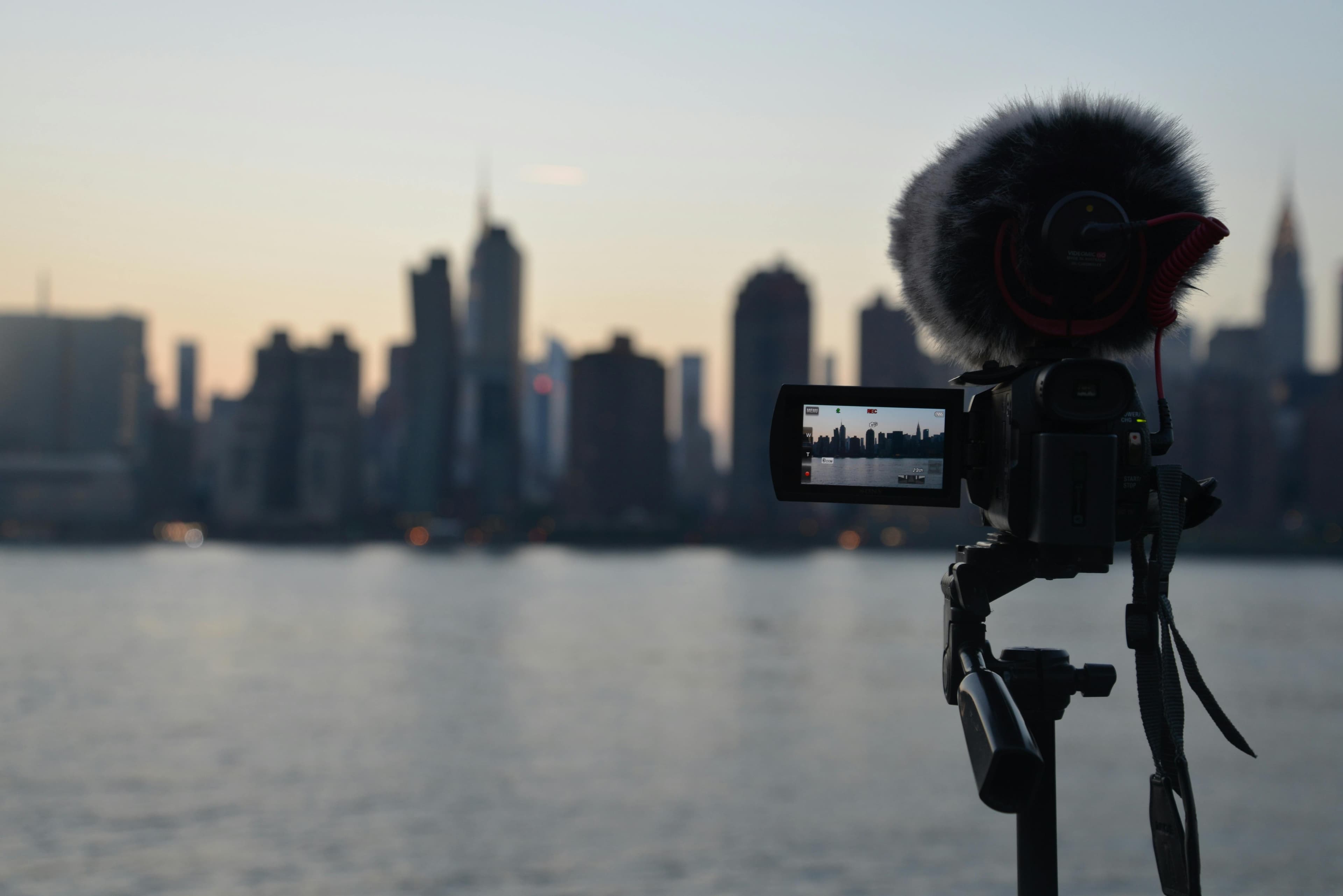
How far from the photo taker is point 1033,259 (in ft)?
9.01

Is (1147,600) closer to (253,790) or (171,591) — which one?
(253,790)

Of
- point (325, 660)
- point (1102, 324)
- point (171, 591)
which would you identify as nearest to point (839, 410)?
point (1102, 324)

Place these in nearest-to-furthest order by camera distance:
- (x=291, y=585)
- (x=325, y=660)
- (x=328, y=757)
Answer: (x=328, y=757) < (x=325, y=660) < (x=291, y=585)

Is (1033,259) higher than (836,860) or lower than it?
higher

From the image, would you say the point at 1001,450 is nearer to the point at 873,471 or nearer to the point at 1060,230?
the point at 873,471

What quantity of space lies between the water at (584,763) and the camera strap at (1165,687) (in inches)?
1101

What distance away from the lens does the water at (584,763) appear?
3127cm

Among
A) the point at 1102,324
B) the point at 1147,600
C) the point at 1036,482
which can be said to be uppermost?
the point at 1102,324

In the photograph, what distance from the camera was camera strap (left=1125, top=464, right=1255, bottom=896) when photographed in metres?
2.49

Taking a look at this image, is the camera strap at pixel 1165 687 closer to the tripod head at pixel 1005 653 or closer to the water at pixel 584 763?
the tripod head at pixel 1005 653

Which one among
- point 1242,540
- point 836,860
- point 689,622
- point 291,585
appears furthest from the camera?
point 1242,540

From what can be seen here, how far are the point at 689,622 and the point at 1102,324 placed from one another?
96.8 m

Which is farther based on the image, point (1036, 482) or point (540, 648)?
point (540, 648)

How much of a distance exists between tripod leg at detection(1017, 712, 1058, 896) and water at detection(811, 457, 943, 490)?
60 centimetres
